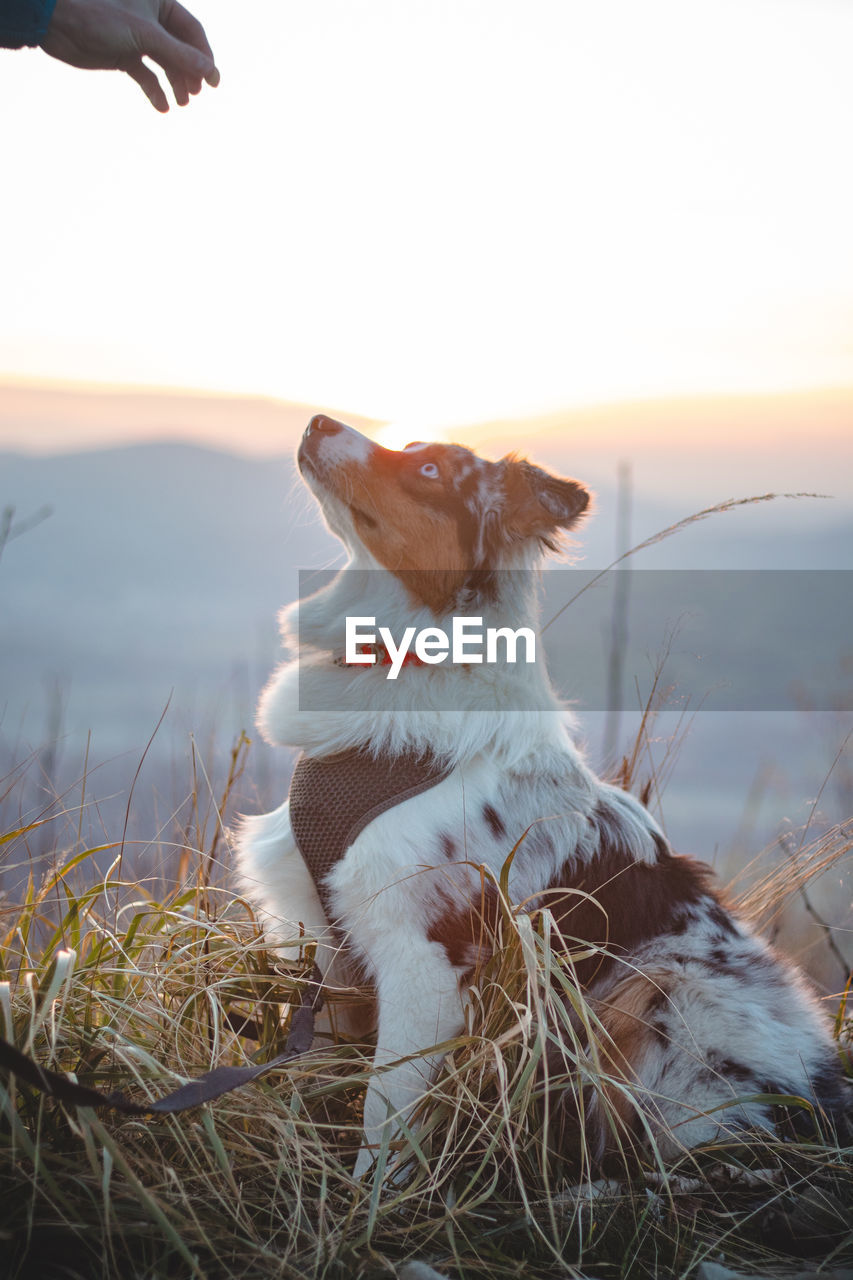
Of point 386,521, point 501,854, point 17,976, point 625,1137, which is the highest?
point 386,521

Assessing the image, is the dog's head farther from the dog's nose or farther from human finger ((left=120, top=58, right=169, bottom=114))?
human finger ((left=120, top=58, right=169, bottom=114))

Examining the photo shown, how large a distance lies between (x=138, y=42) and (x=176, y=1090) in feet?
10.1

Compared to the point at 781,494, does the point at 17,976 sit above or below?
below

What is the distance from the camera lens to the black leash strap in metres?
1.98

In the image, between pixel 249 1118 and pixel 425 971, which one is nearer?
pixel 249 1118

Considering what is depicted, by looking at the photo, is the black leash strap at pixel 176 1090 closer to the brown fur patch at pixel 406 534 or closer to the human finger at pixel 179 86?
the brown fur patch at pixel 406 534

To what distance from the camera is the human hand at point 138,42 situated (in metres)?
2.89

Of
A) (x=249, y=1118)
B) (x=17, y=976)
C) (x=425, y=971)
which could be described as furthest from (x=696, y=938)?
(x=17, y=976)

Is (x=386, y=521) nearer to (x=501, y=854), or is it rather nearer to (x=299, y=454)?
(x=299, y=454)

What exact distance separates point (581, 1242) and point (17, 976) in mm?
1843

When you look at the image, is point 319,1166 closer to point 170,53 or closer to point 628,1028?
point 628,1028

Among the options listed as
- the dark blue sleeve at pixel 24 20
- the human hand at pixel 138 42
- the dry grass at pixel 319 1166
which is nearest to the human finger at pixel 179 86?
the human hand at pixel 138 42

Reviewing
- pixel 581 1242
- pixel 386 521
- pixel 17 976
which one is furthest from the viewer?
pixel 386 521

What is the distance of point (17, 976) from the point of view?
299 centimetres
